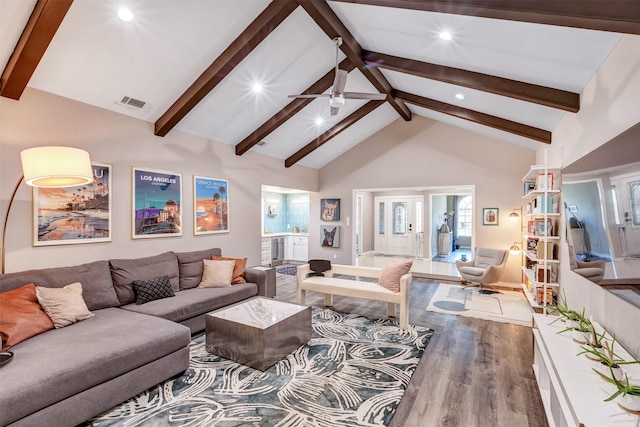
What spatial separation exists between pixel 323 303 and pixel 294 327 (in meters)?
1.83

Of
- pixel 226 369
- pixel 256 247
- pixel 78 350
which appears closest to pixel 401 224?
pixel 256 247

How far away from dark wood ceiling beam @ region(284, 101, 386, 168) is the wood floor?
3979mm

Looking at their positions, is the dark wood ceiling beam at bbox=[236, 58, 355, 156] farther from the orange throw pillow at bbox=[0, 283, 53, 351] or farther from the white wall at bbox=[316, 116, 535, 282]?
the orange throw pillow at bbox=[0, 283, 53, 351]

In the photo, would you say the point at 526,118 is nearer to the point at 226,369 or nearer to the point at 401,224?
the point at 226,369

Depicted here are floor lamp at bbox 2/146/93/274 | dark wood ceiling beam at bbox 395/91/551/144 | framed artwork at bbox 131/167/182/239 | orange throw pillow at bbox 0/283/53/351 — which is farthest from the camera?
dark wood ceiling beam at bbox 395/91/551/144

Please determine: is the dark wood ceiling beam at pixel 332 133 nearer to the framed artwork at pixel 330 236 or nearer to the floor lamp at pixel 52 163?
the framed artwork at pixel 330 236

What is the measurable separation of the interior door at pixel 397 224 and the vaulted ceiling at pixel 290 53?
5243 mm

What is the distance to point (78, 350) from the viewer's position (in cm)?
223

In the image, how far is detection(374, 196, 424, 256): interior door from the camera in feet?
33.6

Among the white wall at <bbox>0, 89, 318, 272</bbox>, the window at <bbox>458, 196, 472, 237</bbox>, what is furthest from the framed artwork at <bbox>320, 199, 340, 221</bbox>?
the window at <bbox>458, 196, 472, 237</bbox>

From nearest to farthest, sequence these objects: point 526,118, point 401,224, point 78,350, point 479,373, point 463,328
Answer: point 78,350 → point 479,373 → point 463,328 → point 526,118 → point 401,224

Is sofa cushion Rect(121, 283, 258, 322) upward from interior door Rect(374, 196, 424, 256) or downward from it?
downward

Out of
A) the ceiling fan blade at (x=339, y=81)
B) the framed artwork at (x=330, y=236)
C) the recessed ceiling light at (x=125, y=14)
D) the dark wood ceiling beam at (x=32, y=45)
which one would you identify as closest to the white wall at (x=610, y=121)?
the ceiling fan blade at (x=339, y=81)

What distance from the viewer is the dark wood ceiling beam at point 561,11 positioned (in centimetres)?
171
